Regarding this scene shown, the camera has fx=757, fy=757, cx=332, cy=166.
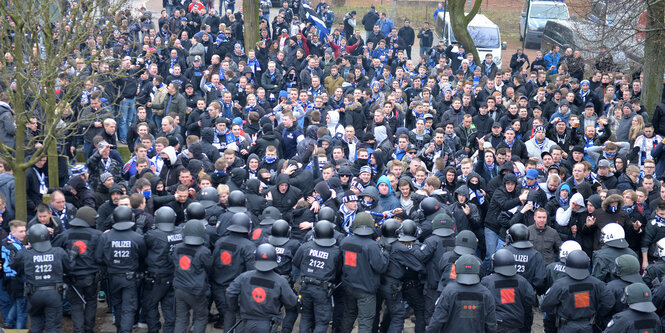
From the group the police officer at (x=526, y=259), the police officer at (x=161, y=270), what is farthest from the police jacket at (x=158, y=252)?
the police officer at (x=526, y=259)

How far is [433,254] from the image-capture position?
9.45 metres

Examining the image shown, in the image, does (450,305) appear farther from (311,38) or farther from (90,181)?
(311,38)

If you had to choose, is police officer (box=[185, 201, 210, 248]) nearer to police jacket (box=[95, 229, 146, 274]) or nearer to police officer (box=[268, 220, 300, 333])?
police jacket (box=[95, 229, 146, 274])

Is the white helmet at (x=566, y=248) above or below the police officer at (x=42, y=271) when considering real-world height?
above

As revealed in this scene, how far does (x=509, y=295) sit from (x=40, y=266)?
5.46 metres

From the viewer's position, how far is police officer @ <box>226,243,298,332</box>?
852 cm

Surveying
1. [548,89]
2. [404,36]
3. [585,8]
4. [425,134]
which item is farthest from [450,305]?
[404,36]

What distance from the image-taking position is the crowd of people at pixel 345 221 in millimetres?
8703

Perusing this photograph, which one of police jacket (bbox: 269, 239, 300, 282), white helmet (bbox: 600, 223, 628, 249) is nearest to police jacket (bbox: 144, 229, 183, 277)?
police jacket (bbox: 269, 239, 300, 282)

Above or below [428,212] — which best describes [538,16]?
above

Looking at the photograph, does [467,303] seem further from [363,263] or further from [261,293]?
[261,293]

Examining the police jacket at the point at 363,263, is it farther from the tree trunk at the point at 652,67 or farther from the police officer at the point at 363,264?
the tree trunk at the point at 652,67

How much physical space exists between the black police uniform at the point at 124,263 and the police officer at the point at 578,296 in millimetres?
4996

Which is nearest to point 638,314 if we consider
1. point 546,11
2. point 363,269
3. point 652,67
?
point 363,269
